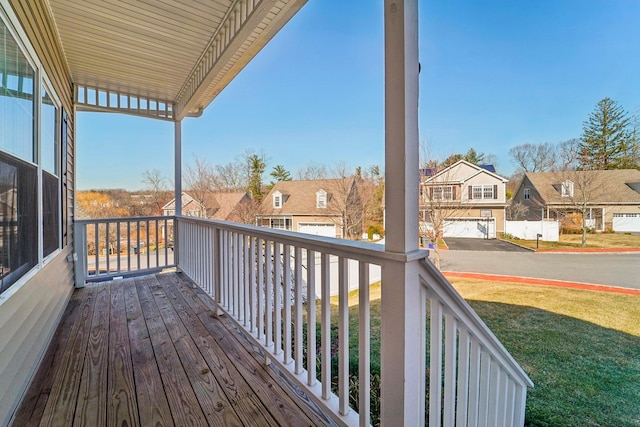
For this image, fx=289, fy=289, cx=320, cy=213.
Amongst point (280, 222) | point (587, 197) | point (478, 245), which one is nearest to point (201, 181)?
point (280, 222)

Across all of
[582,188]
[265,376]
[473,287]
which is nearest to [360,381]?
[265,376]

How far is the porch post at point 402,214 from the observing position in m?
0.98

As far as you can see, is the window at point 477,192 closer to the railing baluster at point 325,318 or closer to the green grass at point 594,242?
the green grass at point 594,242

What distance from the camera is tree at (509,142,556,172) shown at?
208 centimetres

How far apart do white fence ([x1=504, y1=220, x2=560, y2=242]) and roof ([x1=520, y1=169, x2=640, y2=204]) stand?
23 cm

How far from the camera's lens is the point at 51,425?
1412mm

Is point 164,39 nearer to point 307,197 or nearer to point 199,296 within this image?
point 307,197

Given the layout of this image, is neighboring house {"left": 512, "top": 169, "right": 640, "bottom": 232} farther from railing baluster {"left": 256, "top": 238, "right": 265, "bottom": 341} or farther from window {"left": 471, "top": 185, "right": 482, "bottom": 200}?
railing baluster {"left": 256, "top": 238, "right": 265, "bottom": 341}

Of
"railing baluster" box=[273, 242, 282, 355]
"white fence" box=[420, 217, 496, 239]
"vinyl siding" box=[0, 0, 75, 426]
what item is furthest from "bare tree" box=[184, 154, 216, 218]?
"white fence" box=[420, 217, 496, 239]

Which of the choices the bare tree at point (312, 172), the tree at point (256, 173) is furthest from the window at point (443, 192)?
the tree at point (256, 173)

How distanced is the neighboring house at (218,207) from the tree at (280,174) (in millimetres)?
715

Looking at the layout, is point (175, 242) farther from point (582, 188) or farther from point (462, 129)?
point (582, 188)

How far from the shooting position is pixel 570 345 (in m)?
2.29

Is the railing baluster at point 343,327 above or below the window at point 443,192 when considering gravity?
below
